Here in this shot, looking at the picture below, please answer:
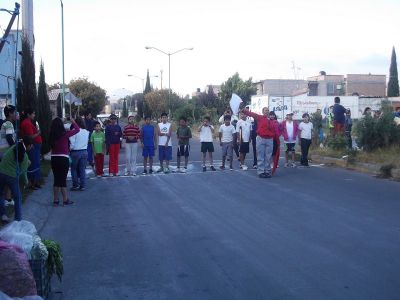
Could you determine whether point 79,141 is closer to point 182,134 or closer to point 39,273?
point 182,134

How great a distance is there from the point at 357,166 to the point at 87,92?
4449cm

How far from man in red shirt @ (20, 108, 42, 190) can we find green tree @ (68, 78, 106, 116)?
144 feet

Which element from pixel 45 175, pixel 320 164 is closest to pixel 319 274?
pixel 45 175

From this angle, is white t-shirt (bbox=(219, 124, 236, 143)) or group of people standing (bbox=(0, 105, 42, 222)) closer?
group of people standing (bbox=(0, 105, 42, 222))

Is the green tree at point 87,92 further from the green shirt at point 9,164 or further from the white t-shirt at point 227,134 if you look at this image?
the green shirt at point 9,164

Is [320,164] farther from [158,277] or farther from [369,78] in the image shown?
[369,78]

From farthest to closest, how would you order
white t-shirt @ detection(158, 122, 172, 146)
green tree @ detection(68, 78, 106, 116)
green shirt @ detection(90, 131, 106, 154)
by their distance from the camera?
green tree @ detection(68, 78, 106, 116) < white t-shirt @ detection(158, 122, 172, 146) < green shirt @ detection(90, 131, 106, 154)

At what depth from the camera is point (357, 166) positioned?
17.7 metres

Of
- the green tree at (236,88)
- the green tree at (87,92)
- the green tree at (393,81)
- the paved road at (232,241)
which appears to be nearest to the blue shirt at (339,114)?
the paved road at (232,241)

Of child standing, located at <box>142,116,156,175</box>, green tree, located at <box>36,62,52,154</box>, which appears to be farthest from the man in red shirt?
green tree, located at <box>36,62,52,154</box>

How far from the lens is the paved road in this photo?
614 centimetres

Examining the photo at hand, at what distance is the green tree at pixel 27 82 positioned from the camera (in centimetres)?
1864

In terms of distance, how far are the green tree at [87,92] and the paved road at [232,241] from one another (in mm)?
44975

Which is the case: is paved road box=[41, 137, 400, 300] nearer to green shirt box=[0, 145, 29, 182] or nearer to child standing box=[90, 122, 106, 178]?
green shirt box=[0, 145, 29, 182]
